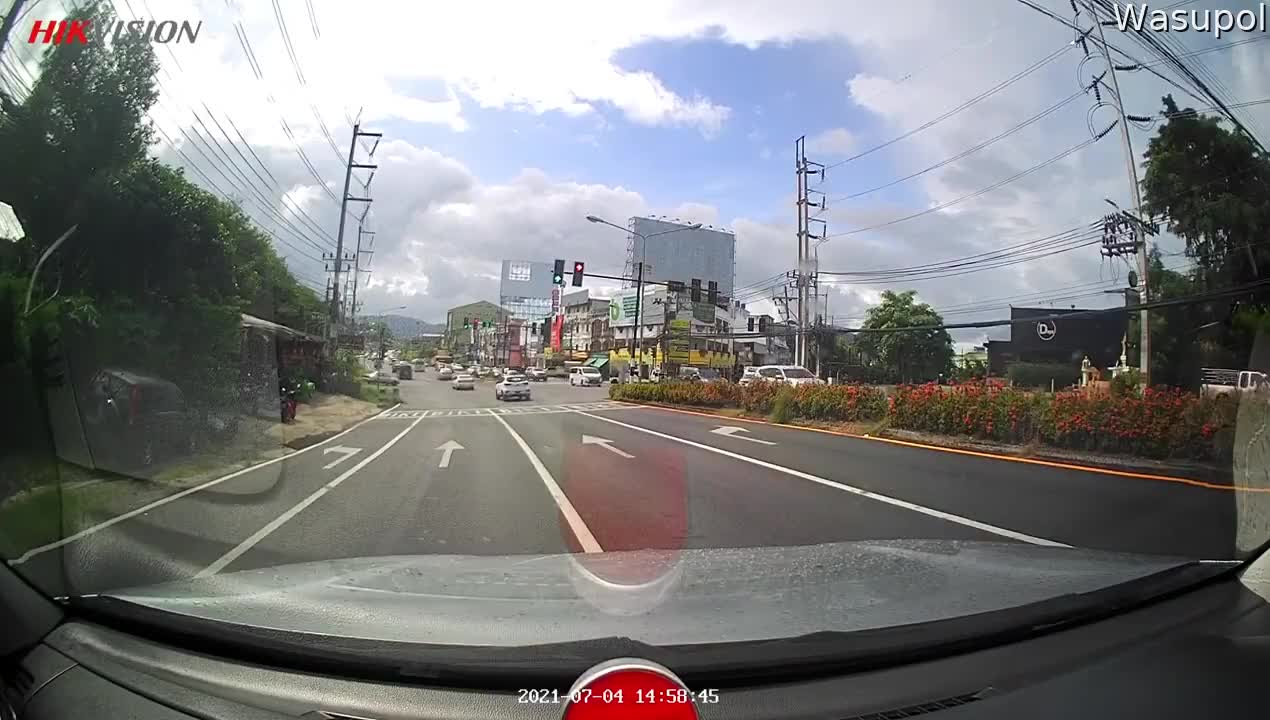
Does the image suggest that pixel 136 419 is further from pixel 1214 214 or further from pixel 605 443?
pixel 1214 214

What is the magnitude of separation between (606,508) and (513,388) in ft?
80.5

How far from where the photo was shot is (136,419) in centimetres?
825

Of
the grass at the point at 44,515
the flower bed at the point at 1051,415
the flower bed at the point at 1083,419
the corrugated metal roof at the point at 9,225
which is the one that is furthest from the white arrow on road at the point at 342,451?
the flower bed at the point at 1083,419

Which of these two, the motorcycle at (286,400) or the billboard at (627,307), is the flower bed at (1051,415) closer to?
the motorcycle at (286,400)

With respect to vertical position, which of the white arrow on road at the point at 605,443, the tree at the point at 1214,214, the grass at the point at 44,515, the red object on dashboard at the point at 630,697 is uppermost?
the tree at the point at 1214,214

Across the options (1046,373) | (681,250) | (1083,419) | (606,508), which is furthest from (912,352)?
(606,508)

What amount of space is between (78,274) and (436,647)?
8.40m

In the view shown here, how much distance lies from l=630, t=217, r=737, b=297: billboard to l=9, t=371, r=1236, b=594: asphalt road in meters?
18.2

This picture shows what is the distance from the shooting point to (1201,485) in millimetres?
8133

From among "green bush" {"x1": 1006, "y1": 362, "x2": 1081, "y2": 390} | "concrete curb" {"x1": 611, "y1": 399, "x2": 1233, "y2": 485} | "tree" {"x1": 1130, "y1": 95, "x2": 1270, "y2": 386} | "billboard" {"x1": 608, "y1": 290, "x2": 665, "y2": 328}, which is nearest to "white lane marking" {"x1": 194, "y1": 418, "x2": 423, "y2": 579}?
"concrete curb" {"x1": 611, "y1": 399, "x2": 1233, "y2": 485}

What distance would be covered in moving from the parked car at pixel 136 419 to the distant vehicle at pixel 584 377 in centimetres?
3720

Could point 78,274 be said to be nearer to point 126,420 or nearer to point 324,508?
point 126,420

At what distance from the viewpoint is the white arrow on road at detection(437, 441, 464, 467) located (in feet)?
→ 34.5

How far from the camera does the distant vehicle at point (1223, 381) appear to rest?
7.39 m
